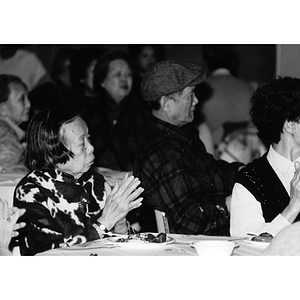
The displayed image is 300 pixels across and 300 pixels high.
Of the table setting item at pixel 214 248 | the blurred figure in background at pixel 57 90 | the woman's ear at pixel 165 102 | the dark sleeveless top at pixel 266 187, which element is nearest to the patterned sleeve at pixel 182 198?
the woman's ear at pixel 165 102

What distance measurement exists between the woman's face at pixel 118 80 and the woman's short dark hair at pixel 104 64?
25 millimetres

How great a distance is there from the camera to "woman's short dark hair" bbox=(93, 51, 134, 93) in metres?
4.55

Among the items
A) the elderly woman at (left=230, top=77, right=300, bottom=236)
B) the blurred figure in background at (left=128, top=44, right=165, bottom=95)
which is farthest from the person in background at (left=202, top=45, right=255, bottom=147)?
the elderly woman at (left=230, top=77, right=300, bottom=236)

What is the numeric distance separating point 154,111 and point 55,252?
1338 mm

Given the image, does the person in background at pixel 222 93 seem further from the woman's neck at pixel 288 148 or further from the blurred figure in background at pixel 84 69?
the woman's neck at pixel 288 148

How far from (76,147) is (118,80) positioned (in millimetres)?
2318

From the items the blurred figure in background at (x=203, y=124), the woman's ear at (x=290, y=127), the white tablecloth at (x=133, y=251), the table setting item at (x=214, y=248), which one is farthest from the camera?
the blurred figure in background at (x=203, y=124)

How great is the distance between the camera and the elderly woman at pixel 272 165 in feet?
8.08

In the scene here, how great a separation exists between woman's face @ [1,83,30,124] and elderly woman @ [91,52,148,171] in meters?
0.55

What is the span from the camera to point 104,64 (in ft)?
15.2

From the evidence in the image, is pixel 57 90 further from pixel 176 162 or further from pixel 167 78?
pixel 176 162

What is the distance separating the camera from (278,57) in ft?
15.0

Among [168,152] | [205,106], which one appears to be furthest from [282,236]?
[205,106]
